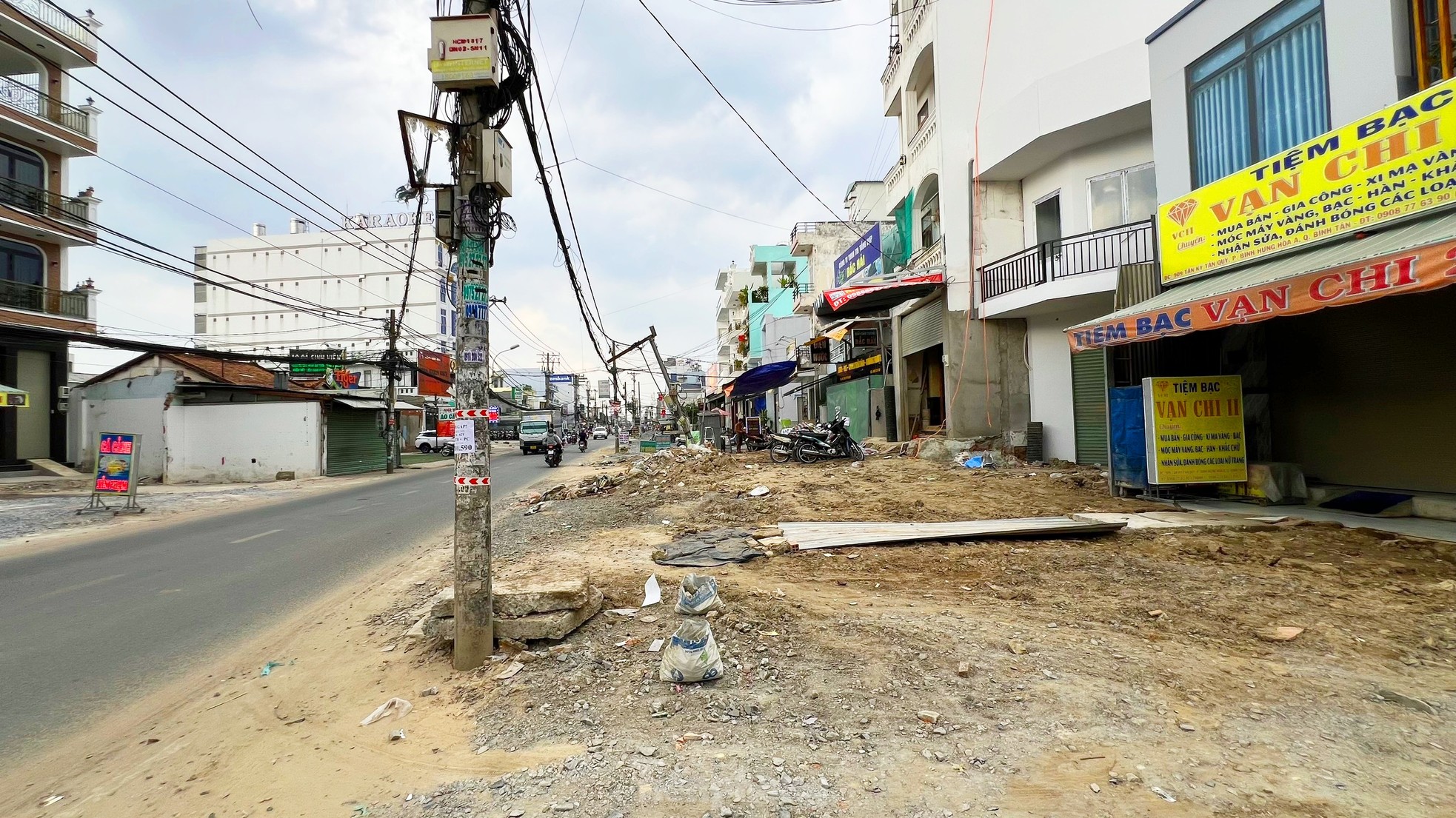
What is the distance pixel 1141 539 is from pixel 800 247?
36.1 meters

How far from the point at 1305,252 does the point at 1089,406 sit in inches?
255

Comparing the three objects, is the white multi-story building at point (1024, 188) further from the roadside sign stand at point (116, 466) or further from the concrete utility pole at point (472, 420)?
the roadside sign stand at point (116, 466)

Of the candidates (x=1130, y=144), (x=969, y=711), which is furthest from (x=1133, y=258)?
(x=969, y=711)

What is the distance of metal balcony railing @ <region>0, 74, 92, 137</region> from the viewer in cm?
2175

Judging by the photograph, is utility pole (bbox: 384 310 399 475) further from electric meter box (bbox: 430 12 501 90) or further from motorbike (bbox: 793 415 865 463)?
electric meter box (bbox: 430 12 501 90)

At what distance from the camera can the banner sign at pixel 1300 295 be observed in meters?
5.16

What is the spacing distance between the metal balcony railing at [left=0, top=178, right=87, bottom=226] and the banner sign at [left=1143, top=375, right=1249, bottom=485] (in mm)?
29244

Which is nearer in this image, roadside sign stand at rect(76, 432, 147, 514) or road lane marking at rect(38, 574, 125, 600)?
road lane marking at rect(38, 574, 125, 600)

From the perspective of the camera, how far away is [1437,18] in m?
6.64

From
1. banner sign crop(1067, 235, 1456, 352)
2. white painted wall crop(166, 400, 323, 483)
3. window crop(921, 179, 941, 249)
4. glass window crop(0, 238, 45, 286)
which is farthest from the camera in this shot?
white painted wall crop(166, 400, 323, 483)

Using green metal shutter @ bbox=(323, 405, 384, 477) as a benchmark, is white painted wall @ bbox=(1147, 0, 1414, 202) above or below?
above

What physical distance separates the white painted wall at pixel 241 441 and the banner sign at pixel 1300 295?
2553cm

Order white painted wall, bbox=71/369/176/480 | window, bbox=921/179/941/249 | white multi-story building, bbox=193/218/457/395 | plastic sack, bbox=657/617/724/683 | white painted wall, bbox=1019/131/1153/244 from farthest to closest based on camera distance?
white multi-story building, bbox=193/218/457/395 < white painted wall, bbox=71/369/176/480 < window, bbox=921/179/941/249 < white painted wall, bbox=1019/131/1153/244 < plastic sack, bbox=657/617/724/683

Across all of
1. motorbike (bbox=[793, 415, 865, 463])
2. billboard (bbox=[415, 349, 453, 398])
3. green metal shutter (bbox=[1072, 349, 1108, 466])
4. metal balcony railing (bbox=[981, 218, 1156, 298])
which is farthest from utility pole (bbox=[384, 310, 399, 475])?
green metal shutter (bbox=[1072, 349, 1108, 466])
